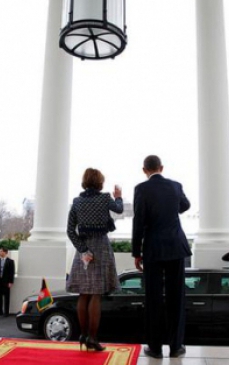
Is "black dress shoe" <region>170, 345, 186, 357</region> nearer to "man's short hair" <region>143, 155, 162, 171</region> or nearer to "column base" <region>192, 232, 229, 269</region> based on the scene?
"man's short hair" <region>143, 155, 162, 171</region>

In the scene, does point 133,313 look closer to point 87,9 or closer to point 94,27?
point 94,27

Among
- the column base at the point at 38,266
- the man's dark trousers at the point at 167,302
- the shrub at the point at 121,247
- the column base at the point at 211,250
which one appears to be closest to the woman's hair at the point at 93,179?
the man's dark trousers at the point at 167,302

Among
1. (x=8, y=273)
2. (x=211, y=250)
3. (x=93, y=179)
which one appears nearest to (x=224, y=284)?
(x=211, y=250)

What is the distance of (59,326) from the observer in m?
7.47

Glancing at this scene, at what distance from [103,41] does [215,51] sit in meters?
7.21

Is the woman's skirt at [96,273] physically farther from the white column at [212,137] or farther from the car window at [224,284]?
the white column at [212,137]

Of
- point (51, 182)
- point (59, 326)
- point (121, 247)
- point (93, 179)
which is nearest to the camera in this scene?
point (93, 179)

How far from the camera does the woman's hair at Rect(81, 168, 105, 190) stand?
13.4 feet

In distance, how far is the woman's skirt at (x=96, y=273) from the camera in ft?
12.7

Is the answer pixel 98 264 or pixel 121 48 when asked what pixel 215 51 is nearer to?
pixel 121 48

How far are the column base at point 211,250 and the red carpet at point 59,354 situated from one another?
6.12m

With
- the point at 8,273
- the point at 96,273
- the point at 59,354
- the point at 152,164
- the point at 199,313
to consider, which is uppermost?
the point at 152,164

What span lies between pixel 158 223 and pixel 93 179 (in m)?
0.79

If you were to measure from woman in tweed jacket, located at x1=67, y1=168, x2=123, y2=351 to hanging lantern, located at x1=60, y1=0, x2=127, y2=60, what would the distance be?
1.37 metres
